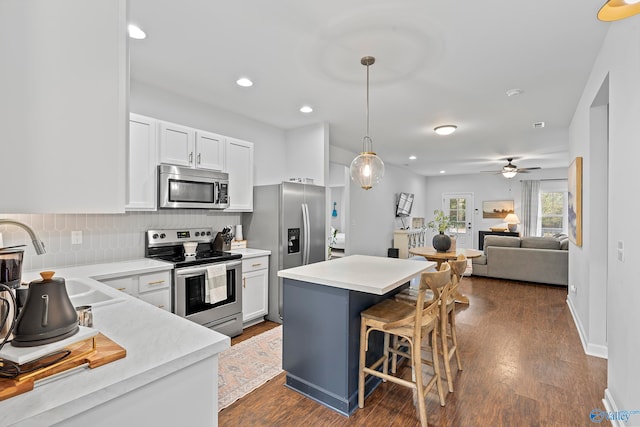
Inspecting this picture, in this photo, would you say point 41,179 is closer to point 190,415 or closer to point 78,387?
point 78,387

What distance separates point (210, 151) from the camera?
11.7ft

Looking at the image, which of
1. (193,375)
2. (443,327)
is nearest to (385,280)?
(443,327)

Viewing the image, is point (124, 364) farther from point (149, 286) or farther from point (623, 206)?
point (623, 206)

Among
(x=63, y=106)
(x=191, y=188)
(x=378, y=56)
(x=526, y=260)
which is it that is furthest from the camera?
(x=526, y=260)

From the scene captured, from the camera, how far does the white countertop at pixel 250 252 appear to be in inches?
143

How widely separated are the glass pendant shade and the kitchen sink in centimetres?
207

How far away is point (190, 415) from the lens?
1.04 meters

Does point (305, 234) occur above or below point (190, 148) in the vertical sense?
below

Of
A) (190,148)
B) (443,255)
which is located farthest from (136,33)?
(443,255)

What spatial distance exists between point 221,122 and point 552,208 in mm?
9340

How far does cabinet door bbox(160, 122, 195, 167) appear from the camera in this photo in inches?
125

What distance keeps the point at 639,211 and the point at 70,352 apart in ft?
8.42

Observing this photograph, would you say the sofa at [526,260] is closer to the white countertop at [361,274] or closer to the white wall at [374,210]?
the white wall at [374,210]

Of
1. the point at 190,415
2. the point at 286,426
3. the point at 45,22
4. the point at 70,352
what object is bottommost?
the point at 286,426
